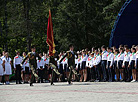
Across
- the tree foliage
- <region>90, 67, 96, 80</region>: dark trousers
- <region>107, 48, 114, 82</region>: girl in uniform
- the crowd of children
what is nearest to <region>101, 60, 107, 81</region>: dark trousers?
the crowd of children

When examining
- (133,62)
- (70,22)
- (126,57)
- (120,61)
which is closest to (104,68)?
(120,61)

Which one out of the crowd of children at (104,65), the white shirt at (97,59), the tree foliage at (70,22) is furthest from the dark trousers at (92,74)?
the tree foliage at (70,22)

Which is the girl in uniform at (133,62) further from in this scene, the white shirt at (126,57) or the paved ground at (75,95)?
the paved ground at (75,95)

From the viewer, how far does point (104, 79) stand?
2311 cm

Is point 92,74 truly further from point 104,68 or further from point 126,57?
point 126,57

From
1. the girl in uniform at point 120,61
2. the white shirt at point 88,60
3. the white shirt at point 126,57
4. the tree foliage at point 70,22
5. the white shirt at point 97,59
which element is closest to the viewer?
the white shirt at point 126,57

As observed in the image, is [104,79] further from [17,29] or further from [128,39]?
[17,29]

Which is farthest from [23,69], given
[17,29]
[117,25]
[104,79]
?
[17,29]

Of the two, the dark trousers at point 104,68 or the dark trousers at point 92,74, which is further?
the dark trousers at point 92,74

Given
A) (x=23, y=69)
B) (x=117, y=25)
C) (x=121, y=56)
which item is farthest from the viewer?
(x=117, y=25)

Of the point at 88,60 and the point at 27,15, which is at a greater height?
the point at 27,15

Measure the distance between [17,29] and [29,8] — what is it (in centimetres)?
299

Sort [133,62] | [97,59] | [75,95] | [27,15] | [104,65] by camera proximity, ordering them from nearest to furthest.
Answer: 1. [75,95]
2. [133,62]
3. [104,65]
4. [97,59]
5. [27,15]

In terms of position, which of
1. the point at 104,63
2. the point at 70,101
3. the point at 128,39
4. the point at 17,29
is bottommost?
the point at 70,101
